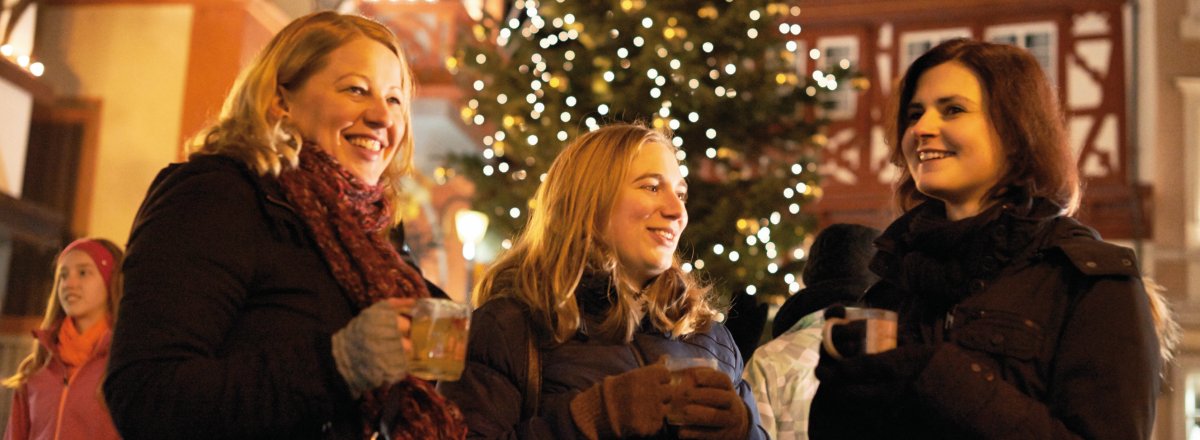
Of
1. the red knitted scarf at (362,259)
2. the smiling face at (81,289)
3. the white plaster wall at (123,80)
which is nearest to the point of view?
the red knitted scarf at (362,259)

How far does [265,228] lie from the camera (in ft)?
7.97

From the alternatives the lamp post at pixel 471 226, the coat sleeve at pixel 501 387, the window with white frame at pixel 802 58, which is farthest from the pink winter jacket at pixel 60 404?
the window with white frame at pixel 802 58

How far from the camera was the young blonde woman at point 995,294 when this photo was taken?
2385 mm

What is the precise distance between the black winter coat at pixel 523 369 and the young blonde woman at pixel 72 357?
2.31 m

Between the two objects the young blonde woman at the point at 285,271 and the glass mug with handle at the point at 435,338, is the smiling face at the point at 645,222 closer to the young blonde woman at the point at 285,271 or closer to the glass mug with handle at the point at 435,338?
the young blonde woman at the point at 285,271

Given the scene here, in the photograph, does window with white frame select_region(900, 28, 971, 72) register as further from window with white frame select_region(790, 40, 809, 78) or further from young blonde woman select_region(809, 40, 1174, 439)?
young blonde woman select_region(809, 40, 1174, 439)

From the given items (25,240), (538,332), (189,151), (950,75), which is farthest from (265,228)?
(25,240)

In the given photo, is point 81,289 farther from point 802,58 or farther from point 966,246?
point 802,58

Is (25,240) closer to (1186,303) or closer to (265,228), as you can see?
(265,228)

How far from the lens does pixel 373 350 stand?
221 cm

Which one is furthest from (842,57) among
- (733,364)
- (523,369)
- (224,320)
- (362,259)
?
(224,320)

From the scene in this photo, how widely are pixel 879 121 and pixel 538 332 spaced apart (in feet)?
50.3

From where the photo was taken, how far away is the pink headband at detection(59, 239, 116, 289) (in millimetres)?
5332

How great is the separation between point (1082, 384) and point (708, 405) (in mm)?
753
